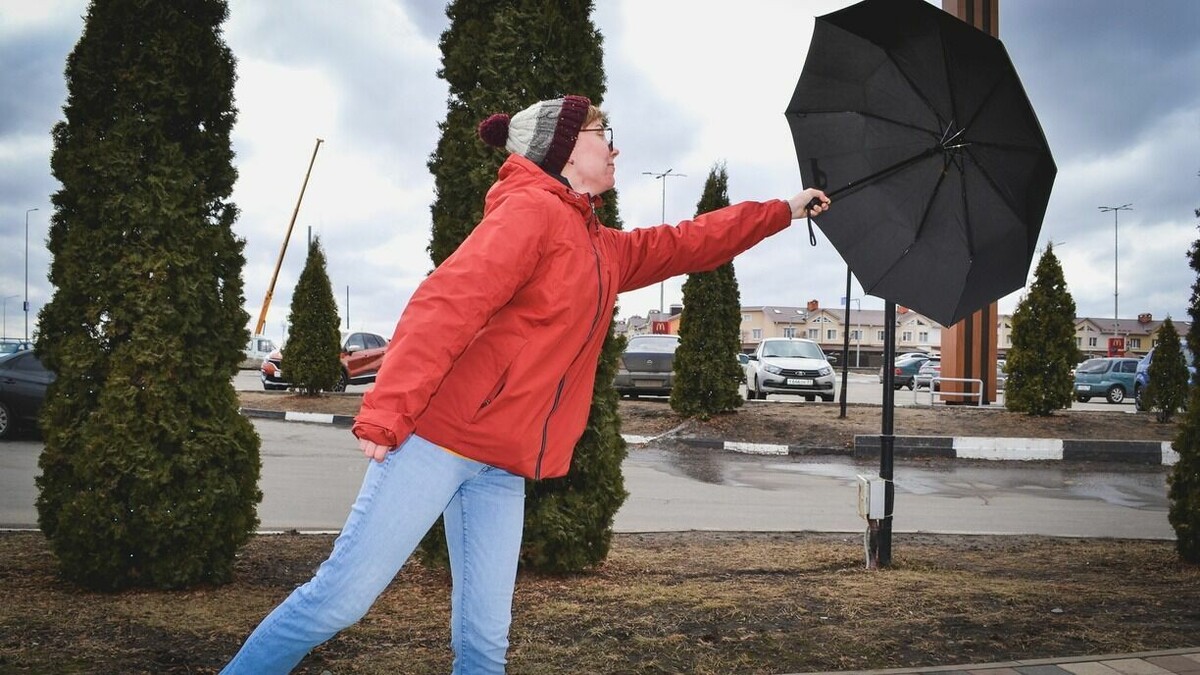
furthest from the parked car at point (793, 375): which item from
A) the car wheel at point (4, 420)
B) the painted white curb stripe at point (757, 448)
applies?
the car wheel at point (4, 420)

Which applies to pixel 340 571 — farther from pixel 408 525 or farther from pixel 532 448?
pixel 532 448

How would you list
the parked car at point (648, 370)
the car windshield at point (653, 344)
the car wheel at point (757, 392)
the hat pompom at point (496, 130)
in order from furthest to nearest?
1. the car wheel at point (757, 392)
2. the car windshield at point (653, 344)
3. the parked car at point (648, 370)
4. the hat pompom at point (496, 130)

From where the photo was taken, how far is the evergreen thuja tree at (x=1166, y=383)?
58.0ft

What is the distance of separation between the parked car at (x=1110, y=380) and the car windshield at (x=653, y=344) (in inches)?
749

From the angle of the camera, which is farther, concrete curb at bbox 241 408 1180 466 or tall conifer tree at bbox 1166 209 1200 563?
concrete curb at bbox 241 408 1180 466

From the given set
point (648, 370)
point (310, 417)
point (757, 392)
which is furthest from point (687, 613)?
point (757, 392)

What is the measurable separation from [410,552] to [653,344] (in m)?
18.8

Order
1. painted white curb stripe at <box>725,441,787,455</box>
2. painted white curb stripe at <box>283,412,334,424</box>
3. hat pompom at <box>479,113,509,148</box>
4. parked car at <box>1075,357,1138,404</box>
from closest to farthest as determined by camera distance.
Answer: hat pompom at <box>479,113,509,148</box>
painted white curb stripe at <box>725,441,787,455</box>
painted white curb stripe at <box>283,412,334,424</box>
parked car at <box>1075,357,1138,404</box>

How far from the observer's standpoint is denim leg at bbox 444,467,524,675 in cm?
246

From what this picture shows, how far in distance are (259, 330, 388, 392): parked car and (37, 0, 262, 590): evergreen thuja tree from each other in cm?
1863

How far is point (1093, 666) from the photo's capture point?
345 cm

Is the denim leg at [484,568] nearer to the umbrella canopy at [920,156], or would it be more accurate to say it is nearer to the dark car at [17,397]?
the umbrella canopy at [920,156]

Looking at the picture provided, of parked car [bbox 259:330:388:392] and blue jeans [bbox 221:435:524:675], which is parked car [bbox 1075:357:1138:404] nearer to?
parked car [bbox 259:330:388:392]

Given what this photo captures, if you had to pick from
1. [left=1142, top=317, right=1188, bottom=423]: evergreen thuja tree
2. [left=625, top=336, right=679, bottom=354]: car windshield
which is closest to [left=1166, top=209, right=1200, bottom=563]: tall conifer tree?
Answer: [left=1142, top=317, right=1188, bottom=423]: evergreen thuja tree
